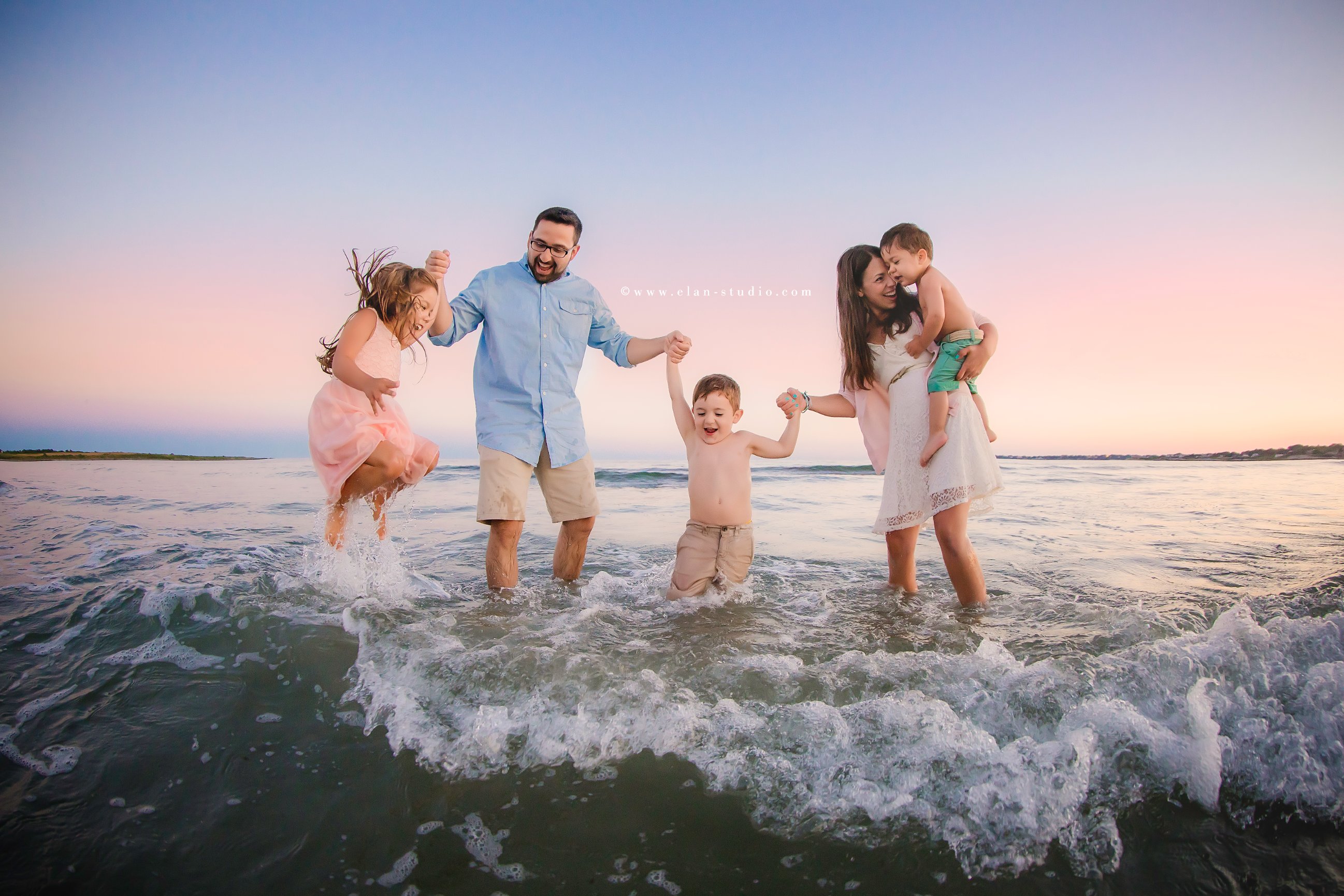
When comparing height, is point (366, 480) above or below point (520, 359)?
below

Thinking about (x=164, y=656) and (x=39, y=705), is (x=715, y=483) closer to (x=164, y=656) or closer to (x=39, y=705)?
(x=164, y=656)

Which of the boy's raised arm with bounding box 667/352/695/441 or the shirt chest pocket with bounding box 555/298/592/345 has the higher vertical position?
the shirt chest pocket with bounding box 555/298/592/345

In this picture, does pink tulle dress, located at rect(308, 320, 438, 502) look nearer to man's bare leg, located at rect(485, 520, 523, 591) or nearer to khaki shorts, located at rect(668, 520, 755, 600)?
man's bare leg, located at rect(485, 520, 523, 591)

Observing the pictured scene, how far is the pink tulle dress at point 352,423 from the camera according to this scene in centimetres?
365

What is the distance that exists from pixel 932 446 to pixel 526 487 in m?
2.38

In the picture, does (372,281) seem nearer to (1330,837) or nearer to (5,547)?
(5,547)

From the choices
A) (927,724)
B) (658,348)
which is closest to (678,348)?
(658,348)

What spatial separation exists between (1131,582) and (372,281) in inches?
208

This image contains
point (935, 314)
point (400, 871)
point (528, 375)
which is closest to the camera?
point (400, 871)

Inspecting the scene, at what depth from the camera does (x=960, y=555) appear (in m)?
3.46

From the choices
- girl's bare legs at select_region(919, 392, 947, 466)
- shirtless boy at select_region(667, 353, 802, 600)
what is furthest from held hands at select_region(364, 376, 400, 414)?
girl's bare legs at select_region(919, 392, 947, 466)

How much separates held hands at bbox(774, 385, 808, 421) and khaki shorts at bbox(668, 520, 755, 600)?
0.80m

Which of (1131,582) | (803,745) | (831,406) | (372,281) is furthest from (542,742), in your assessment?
(1131,582)

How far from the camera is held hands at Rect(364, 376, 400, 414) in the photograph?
3496mm
